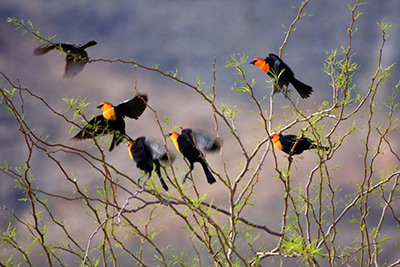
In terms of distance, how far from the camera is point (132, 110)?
1896 millimetres

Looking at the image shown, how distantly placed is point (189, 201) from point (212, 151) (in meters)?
0.24

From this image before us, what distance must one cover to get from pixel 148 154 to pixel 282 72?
0.76 meters

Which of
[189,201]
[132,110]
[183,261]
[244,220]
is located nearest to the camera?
[189,201]

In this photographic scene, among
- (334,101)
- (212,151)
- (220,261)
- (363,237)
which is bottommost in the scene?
(220,261)

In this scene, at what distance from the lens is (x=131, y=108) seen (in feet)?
6.20

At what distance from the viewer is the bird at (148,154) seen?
148 centimetres

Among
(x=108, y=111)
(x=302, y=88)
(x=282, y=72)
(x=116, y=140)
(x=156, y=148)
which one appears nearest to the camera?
(x=156, y=148)

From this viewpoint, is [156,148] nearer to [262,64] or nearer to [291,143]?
[291,143]

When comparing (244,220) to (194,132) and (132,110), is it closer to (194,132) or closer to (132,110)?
(194,132)

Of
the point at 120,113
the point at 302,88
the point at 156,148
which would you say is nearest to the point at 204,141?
the point at 156,148

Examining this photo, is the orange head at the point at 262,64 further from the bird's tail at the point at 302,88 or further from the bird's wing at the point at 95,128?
the bird's wing at the point at 95,128

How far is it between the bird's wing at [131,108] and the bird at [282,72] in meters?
0.55

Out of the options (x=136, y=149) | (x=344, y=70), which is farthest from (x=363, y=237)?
(x=136, y=149)

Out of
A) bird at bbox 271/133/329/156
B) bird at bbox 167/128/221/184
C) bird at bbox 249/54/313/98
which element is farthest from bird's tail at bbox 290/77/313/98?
bird at bbox 167/128/221/184
